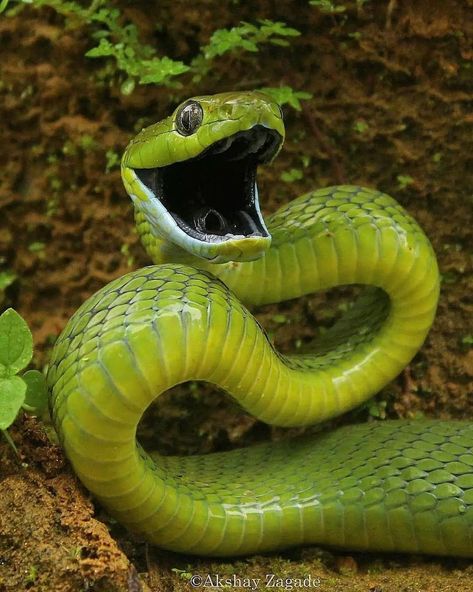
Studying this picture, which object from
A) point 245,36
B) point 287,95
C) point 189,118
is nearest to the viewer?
point 189,118

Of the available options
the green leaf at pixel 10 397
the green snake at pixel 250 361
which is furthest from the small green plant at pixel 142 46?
the green leaf at pixel 10 397

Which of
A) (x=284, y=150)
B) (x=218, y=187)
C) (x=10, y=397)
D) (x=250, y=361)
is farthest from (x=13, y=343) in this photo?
(x=284, y=150)

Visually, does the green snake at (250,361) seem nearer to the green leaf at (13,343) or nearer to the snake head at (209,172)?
the snake head at (209,172)

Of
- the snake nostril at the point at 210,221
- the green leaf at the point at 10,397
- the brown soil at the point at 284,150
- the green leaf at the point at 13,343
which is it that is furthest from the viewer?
the brown soil at the point at 284,150

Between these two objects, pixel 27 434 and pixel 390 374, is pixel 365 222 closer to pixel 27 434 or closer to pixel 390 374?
pixel 390 374

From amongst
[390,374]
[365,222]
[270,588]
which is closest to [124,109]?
[365,222]

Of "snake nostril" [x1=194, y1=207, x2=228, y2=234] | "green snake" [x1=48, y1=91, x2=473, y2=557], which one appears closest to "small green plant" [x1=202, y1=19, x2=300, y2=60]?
"green snake" [x1=48, y1=91, x2=473, y2=557]

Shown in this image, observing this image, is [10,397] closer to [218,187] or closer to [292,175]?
[218,187]
